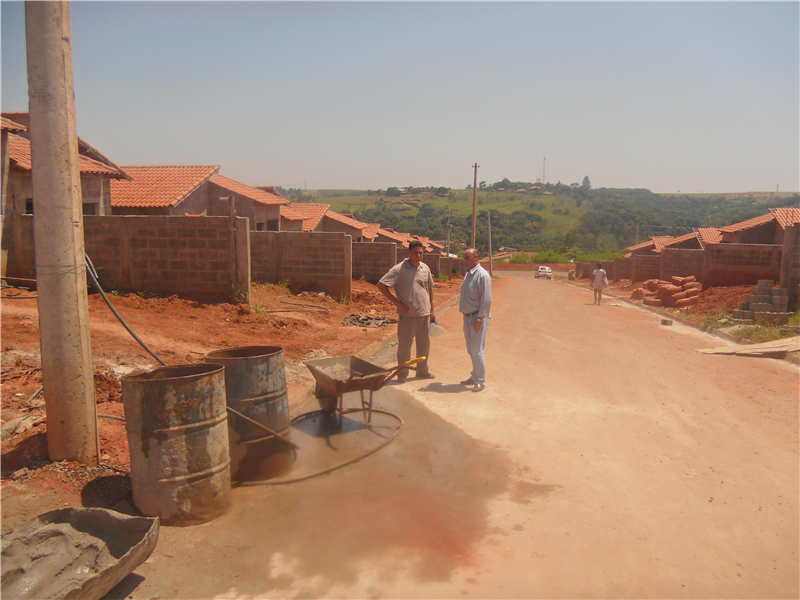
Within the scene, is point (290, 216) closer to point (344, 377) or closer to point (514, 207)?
point (344, 377)

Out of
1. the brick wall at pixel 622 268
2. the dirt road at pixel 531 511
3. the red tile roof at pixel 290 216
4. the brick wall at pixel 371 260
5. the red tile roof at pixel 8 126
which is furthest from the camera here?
the brick wall at pixel 622 268

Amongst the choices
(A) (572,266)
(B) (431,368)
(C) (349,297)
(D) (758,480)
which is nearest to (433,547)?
(D) (758,480)

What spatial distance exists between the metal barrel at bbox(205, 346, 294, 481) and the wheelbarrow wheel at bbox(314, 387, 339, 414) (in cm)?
111

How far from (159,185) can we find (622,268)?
29.1 metres

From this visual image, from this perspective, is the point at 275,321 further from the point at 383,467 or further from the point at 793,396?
the point at 793,396

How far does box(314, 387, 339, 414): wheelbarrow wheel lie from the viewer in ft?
21.5

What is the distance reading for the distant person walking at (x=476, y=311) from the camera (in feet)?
25.0

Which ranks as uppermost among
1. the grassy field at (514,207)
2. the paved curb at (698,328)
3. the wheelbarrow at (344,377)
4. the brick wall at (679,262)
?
the grassy field at (514,207)

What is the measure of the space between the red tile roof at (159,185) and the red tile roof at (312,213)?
7.69 metres

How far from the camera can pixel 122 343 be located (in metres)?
7.88

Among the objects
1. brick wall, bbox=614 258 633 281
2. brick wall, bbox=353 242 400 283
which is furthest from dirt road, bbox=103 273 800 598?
brick wall, bbox=614 258 633 281

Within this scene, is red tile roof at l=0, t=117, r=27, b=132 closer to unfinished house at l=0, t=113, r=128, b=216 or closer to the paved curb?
unfinished house at l=0, t=113, r=128, b=216

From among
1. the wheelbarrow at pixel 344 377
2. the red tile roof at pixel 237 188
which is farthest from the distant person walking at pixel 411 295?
the red tile roof at pixel 237 188

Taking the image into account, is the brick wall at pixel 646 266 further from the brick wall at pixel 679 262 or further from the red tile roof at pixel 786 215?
the red tile roof at pixel 786 215
